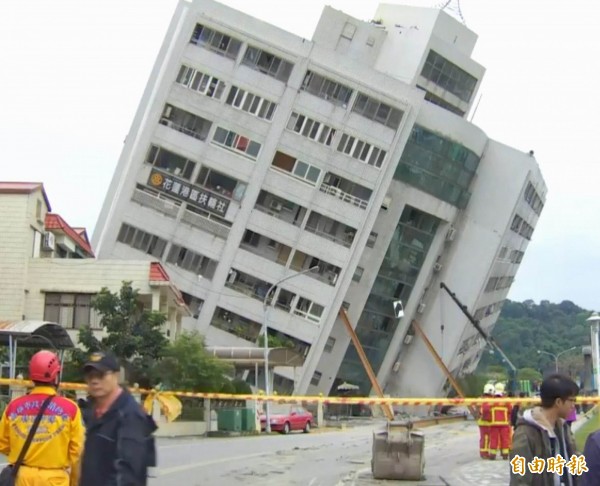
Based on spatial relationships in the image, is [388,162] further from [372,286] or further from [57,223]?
[57,223]

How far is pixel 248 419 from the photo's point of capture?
116 ft

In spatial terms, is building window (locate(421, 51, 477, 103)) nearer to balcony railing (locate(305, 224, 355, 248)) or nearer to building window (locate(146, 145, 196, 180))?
balcony railing (locate(305, 224, 355, 248))

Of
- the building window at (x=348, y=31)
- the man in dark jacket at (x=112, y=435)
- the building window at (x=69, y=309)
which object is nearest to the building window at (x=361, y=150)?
the building window at (x=348, y=31)

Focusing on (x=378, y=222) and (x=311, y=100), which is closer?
(x=311, y=100)

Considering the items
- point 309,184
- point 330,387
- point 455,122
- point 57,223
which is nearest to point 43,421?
point 57,223

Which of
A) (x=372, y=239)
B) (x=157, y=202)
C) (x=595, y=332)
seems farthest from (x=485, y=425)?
(x=372, y=239)

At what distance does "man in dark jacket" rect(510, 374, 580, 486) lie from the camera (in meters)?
5.92

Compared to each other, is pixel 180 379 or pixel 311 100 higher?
pixel 311 100

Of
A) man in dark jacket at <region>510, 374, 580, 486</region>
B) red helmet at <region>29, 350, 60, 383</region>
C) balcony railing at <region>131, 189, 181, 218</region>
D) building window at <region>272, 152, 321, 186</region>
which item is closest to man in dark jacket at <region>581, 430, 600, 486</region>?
man in dark jacket at <region>510, 374, 580, 486</region>

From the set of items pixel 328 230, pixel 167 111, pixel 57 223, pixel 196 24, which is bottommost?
pixel 57 223

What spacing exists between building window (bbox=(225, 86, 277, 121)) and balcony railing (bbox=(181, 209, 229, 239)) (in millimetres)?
6799

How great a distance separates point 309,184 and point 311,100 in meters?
4.97

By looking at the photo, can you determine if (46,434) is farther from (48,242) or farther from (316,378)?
(316,378)

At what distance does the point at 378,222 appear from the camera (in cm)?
5819
